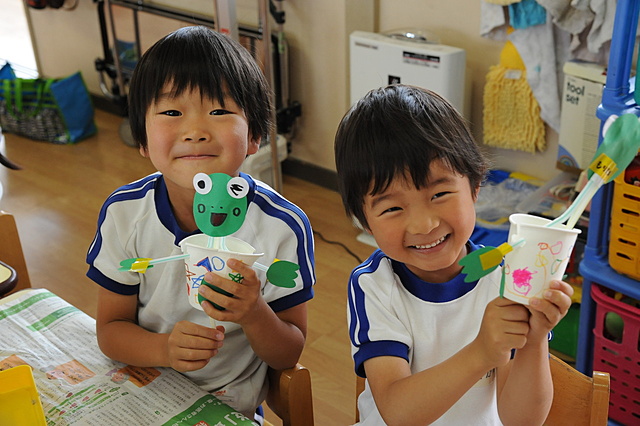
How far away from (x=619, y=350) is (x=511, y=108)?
1007 millimetres

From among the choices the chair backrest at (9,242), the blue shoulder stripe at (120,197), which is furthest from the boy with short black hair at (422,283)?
the chair backrest at (9,242)

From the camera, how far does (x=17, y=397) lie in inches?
34.9

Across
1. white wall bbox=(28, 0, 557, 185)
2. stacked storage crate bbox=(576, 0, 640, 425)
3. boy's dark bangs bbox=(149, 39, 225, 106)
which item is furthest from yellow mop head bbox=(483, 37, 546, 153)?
A: boy's dark bangs bbox=(149, 39, 225, 106)

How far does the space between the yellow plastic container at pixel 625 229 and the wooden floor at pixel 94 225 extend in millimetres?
805

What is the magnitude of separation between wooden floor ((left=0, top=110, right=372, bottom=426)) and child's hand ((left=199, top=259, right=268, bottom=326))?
1106 mm

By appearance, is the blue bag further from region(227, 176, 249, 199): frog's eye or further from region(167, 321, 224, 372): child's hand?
region(227, 176, 249, 199): frog's eye

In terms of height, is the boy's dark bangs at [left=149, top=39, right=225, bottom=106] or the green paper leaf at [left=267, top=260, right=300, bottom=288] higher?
the boy's dark bangs at [left=149, top=39, right=225, bottom=106]

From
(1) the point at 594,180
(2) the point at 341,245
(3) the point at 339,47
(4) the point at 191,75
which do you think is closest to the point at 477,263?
(1) the point at 594,180

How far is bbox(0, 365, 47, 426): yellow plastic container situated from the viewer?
2.90ft

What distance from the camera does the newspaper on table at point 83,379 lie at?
107cm

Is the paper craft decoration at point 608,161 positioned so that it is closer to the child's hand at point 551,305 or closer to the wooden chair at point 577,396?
the child's hand at point 551,305

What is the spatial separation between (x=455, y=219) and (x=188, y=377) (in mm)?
546

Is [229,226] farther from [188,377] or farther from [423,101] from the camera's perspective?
[188,377]

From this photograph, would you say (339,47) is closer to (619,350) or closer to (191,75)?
(619,350)
